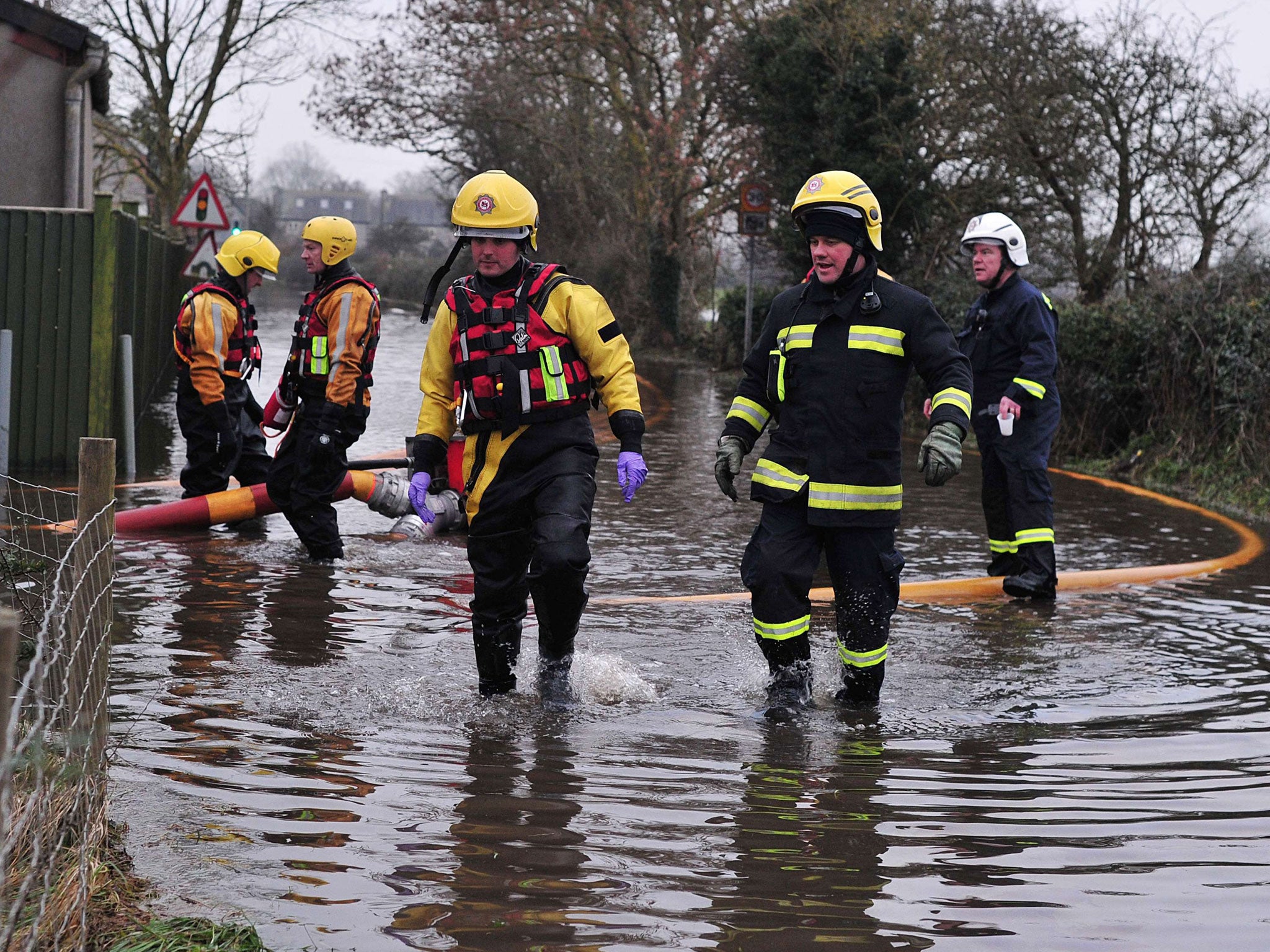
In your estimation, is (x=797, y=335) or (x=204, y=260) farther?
(x=204, y=260)

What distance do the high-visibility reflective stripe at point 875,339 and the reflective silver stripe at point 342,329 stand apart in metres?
3.53

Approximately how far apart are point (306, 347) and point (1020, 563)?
4110mm

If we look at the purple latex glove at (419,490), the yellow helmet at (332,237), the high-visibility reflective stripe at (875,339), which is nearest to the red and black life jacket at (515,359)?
the purple latex glove at (419,490)

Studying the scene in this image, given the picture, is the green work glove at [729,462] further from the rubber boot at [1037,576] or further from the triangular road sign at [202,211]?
the triangular road sign at [202,211]

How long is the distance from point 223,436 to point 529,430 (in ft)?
13.4

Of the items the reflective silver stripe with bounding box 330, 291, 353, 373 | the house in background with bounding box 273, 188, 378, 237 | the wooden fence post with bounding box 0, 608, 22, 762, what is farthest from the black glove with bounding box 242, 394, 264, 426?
the house in background with bounding box 273, 188, 378, 237

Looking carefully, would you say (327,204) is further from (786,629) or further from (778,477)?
(786,629)

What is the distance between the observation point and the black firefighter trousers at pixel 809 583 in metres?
5.23

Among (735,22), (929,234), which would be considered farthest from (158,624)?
(735,22)

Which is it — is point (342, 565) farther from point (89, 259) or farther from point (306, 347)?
point (89, 259)

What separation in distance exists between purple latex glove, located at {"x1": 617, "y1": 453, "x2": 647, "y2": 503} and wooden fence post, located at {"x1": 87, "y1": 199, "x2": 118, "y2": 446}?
6797 millimetres

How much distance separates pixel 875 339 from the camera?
17.0 ft

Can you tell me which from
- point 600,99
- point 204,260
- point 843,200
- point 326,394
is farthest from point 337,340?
point 600,99

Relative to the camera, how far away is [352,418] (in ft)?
26.0
